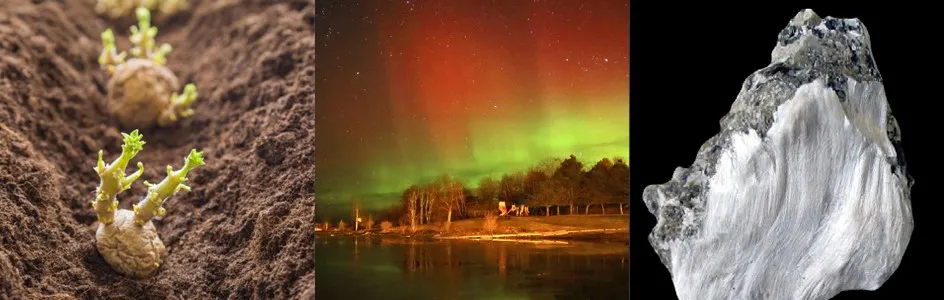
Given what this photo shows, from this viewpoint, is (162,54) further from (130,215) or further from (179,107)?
(130,215)

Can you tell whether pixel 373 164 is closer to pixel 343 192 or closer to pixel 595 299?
pixel 343 192

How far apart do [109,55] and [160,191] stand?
68 centimetres

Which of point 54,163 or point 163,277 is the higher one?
point 54,163

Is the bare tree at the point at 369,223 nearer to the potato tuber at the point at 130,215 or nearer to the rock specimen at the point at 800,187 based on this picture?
the potato tuber at the point at 130,215

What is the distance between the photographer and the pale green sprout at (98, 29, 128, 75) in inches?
195

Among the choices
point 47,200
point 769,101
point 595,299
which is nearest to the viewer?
point 769,101

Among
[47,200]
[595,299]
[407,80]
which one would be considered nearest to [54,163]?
[47,200]

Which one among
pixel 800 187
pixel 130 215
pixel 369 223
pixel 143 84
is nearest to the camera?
pixel 800 187

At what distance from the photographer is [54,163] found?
484 cm

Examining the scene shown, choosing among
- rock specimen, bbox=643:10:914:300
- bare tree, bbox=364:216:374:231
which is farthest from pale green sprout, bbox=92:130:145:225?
rock specimen, bbox=643:10:914:300

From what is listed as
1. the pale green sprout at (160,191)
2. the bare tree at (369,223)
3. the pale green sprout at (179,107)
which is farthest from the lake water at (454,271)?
the pale green sprout at (179,107)

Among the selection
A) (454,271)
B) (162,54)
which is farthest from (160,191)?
(454,271)

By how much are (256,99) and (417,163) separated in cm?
78

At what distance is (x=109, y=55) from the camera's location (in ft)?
16.3
